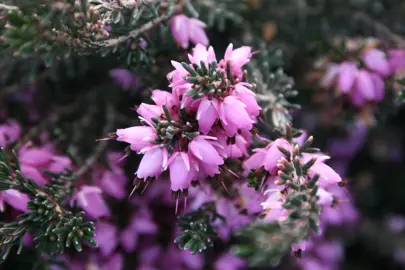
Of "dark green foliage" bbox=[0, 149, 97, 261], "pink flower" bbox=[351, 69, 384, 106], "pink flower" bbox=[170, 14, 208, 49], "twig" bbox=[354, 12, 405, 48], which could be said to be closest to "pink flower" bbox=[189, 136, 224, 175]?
"dark green foliage" bbox=[0, 149, 97, 261]

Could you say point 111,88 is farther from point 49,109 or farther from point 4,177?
point 4,177

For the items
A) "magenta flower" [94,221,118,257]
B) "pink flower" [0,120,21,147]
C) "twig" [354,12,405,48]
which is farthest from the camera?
"twig" [354,12,405,48]

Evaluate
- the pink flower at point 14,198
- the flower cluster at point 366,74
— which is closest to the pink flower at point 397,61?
the flower cluster at point 366,74

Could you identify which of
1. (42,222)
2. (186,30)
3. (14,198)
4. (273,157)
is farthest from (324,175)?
(14,198)

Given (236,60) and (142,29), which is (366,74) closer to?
(236,60)

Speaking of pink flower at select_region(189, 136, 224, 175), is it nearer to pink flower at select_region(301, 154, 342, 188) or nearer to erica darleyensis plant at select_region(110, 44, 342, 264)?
erica darleyensis plant at select_region(110, 44, 342, 264)

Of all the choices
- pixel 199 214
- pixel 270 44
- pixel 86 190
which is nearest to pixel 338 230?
pixel 270 44
